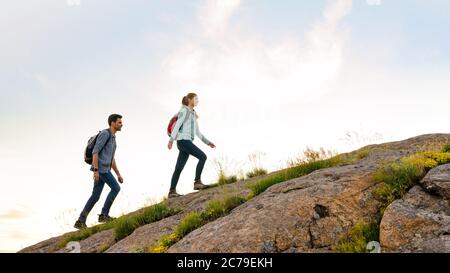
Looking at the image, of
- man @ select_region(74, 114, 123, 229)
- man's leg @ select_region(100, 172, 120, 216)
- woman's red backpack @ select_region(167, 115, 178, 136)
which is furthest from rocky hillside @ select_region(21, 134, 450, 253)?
woman's red backpack @ select_region(167, 115, 178, 136)

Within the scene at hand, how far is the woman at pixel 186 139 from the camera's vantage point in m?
13.7

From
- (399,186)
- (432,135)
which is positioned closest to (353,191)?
(399,186)

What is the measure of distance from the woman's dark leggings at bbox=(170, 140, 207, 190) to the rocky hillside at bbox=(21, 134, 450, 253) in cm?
350

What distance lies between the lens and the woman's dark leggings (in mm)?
13680

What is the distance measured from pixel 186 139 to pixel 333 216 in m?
6.64

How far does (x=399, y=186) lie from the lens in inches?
319

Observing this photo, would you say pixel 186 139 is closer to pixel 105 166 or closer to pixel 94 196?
pixel 105 166

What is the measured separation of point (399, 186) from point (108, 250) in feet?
19.0

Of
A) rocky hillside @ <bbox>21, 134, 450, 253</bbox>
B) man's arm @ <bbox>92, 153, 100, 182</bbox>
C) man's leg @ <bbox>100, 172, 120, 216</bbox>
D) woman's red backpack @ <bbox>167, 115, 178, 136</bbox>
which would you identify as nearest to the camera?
rocky hillside @ <bbox>21, 134, 450, 253</bbox>

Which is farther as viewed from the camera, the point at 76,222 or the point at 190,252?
the point at 76,222

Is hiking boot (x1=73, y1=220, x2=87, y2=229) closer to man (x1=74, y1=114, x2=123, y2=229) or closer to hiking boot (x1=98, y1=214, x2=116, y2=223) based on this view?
man (x1=74, y1=114, x2=123, y2=229)

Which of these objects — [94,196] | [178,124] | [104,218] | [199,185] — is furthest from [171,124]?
[104,218]

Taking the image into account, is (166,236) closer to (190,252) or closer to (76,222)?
(190,252)

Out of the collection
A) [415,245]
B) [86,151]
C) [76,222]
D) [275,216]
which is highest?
[86,151]
